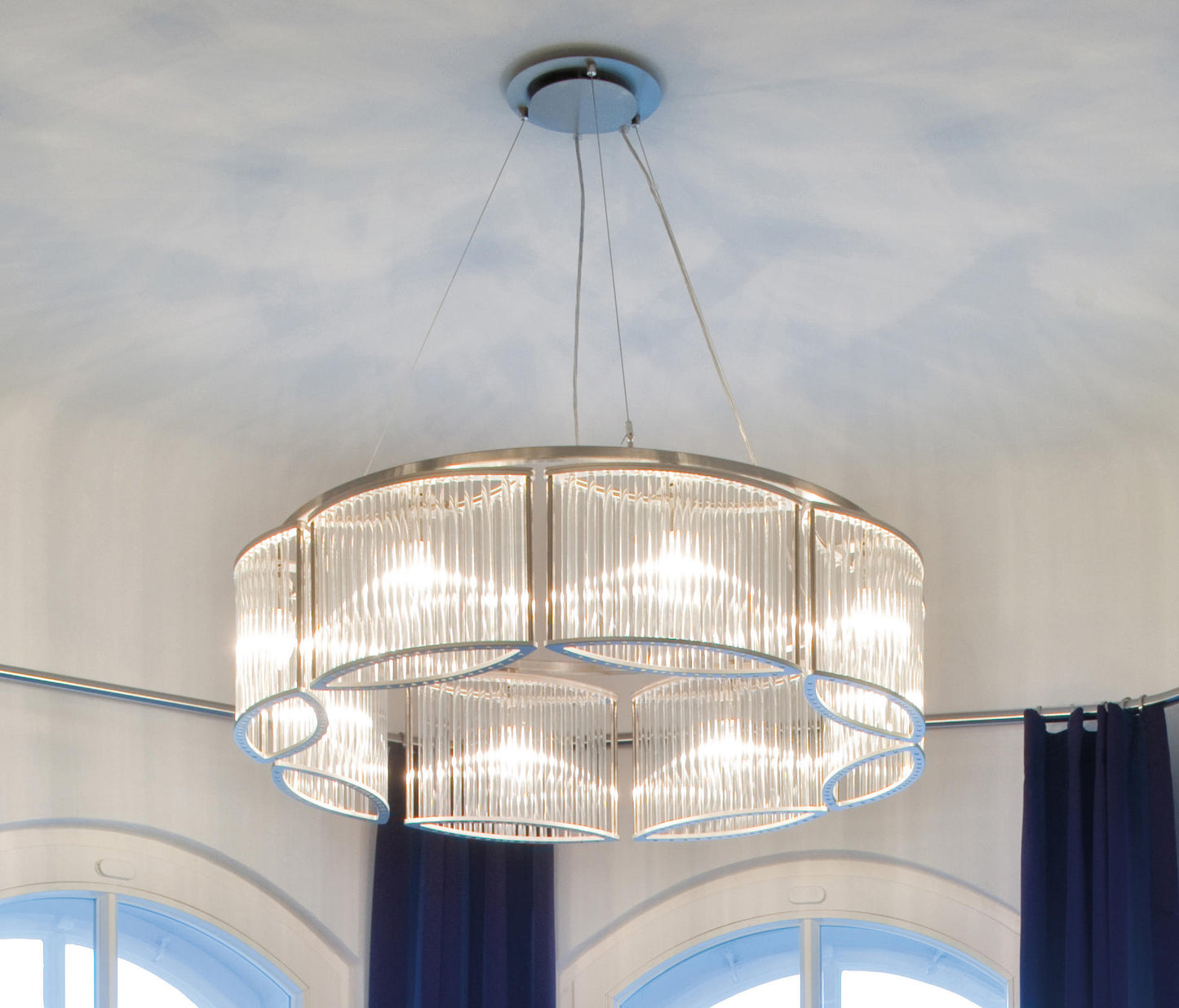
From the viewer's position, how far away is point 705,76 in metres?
2.73

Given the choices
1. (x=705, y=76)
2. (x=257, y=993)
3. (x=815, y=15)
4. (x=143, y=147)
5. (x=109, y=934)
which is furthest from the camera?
(x=257, y=993)

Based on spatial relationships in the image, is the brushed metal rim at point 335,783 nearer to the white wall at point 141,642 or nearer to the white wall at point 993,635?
the white wall at point 141,642

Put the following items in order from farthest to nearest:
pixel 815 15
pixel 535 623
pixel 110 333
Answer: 1. pixel 110 333
2. pixel 815 15
3. pixel 535 623

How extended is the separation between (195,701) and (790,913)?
180cm

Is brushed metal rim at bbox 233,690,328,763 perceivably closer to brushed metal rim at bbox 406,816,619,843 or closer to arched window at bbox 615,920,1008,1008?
brushed metal rim at bbox 406,816,619,843

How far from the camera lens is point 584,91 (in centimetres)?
277

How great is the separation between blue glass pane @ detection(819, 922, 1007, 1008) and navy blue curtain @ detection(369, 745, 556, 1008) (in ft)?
2.70

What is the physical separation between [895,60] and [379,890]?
284cm

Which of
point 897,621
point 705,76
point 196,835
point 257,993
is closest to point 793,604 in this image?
point 897,621

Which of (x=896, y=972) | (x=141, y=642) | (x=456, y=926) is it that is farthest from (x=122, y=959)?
(x=896, y=972)

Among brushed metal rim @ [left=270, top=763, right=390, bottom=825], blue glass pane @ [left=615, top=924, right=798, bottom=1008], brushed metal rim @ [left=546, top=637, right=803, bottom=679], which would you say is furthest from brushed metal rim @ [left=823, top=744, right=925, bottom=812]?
blue glass pane @ [left=615, top=924, right=798, bottom=1008]

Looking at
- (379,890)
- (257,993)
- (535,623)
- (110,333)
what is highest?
(110,333)

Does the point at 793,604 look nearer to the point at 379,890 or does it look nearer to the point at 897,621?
the point at 897,621

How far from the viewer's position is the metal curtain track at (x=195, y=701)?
3.79 meters
